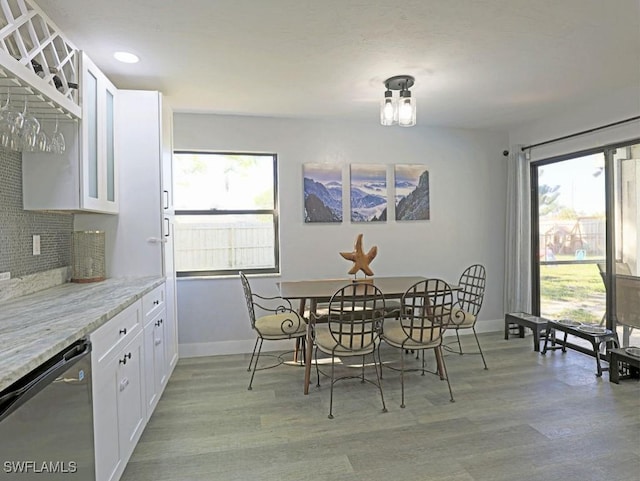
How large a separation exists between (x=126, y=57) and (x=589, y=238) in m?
4.36

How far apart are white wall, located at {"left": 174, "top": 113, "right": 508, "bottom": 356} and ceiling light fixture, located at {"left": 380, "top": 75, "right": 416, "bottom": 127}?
123 centimetres

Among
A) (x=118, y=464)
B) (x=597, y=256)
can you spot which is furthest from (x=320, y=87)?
(x=597, y=256)

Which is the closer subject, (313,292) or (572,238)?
(313,292)

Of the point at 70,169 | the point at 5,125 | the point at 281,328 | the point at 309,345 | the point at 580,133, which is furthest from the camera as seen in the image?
the point at 580,133

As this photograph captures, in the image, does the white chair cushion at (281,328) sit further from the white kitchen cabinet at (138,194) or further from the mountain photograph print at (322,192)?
the mountain photograph print at (322,192)

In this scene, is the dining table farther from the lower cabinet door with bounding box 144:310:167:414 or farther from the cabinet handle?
the cabinet handle

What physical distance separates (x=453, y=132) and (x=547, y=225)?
4.95ft

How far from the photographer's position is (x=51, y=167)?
7.11ft

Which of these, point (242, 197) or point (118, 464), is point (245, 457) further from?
point (242, 197)

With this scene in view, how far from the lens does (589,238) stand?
12.4ft

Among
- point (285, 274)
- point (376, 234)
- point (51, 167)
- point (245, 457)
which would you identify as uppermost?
point (51, 167)

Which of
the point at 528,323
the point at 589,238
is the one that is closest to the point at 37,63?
the point at 528,323

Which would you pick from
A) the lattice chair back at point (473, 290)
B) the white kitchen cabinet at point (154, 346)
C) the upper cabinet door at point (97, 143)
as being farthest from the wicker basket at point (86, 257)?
the lattice chair back at point (473, 290)

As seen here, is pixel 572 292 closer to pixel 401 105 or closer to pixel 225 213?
pixel 401 105
